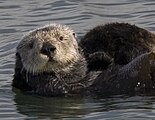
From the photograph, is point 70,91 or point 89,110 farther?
point 70,91

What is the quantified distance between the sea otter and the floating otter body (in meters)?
0.22

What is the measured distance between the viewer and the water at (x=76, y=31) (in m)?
9.00

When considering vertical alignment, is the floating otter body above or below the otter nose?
below

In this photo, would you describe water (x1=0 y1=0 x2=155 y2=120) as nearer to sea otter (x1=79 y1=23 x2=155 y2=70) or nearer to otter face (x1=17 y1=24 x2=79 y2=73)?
otter face (x1=17 y1=24 x2=79 y2=73)

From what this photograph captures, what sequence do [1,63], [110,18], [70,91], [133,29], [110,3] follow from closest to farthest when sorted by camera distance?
[70,91] < [133,29] < [1,63] < [110,18] < [110,3]

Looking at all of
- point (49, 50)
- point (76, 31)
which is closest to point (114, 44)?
point (49, 50)

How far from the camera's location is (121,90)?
954cm

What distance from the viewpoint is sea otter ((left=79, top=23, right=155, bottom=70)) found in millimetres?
10055

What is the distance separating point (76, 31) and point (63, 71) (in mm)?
2697

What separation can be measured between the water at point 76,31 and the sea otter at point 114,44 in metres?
0.70

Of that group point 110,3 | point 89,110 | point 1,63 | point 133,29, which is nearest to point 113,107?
point 89,110

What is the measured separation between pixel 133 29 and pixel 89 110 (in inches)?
70.4

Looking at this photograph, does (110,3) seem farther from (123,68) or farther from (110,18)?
(123,68)

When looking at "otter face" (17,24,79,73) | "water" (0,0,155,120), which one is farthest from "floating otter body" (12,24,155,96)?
"water" (0,0,155,120)
